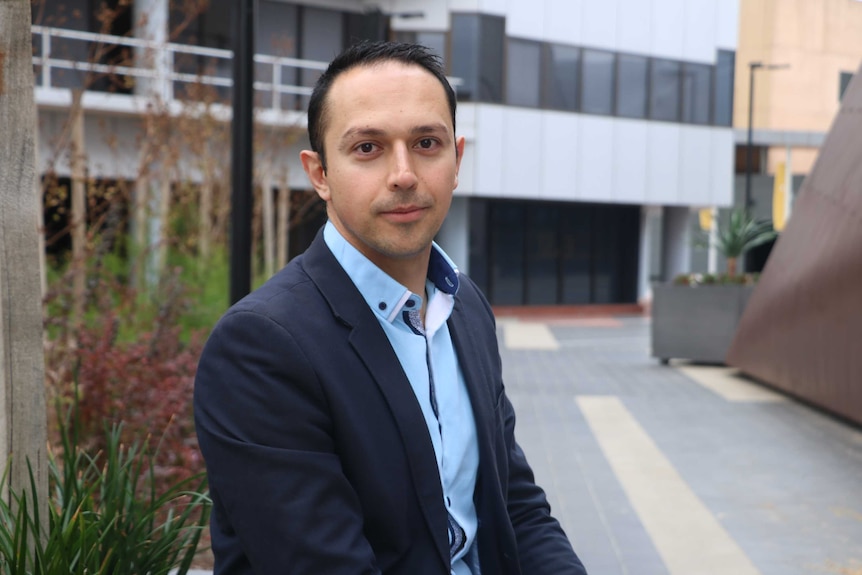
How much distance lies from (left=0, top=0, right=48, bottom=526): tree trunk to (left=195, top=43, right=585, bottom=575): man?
965 mm

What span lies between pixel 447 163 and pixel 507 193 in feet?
80.9

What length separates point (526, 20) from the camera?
26.7m

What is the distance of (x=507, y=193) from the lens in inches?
1046

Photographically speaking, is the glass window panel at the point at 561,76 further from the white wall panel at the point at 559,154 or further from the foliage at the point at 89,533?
the foliage at the point at 89,533

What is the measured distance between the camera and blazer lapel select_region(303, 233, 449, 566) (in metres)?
1.94

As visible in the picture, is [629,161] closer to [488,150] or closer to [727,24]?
[488,150]

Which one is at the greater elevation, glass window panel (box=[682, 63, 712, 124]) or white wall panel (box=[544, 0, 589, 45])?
white wall panel (box=[544, 0, 589, 45])

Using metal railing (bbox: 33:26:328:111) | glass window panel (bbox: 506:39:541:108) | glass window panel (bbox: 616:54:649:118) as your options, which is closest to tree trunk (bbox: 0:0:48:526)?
metal railing (bbox: 33:26:328:111)

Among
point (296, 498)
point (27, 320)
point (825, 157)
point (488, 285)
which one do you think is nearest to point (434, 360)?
point (296, 498)

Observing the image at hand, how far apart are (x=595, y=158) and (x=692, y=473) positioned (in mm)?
21380

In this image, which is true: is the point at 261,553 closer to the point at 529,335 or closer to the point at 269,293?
the point at 269,293

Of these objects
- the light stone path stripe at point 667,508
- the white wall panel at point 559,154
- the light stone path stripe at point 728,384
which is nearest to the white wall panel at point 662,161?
the white wall panel at point 559,154

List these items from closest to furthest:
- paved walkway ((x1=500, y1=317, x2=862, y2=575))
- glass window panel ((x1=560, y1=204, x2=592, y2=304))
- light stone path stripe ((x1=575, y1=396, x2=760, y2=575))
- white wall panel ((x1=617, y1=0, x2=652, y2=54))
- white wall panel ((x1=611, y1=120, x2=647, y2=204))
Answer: light stone path stripe ((x1=575, y1=396, x2=760, y2=575)), paved walkway ((x1=500, y1=317, x2=862, y2=575)), white wall panel ((x1=617, y1=0, x2=652, y2=54)), white wall panel ((x1=611, y1=120, x2=647, y2=204)), glass window panel ((x1=560, y1=204, x2=592, y2=304))

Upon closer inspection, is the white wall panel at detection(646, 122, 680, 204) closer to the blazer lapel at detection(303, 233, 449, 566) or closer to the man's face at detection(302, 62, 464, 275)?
the man's face at detection(302, 62, 464, 275)
